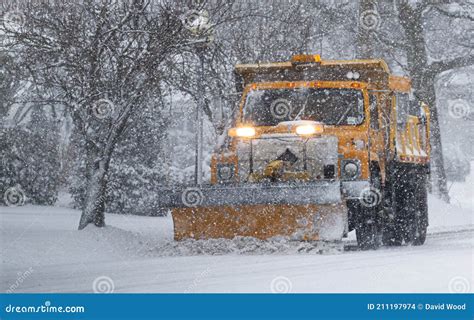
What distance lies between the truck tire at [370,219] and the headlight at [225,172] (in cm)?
157

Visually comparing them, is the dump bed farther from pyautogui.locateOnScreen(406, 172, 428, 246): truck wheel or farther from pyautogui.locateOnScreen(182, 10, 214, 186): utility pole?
pyautogui.locateOnScreen(406, 172, 428, 246): truck wheel

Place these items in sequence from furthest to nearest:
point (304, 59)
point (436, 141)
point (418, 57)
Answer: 1. point (436, 141)
2. point (418, 57)
3. point (304, 59)

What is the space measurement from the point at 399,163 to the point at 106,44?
14.3ft

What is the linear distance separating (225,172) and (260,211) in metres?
0.86

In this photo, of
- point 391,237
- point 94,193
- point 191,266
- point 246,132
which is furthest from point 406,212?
point 191,266

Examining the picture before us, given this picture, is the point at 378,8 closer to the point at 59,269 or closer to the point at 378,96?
the point at 378,96

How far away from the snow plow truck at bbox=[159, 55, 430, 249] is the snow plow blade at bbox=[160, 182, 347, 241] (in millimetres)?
11

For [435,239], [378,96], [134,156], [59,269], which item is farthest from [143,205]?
[59,269]

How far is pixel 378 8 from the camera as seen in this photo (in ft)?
71.8

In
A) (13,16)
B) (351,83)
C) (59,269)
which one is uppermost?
(13,16)

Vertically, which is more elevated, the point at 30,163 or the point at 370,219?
the point at 30,163

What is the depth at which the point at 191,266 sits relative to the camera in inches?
306

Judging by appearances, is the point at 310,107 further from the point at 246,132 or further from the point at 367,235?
the point at 367,235

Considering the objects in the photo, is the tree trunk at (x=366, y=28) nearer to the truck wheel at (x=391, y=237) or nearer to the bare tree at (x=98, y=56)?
the truck wheel at (x=391, y=237)
